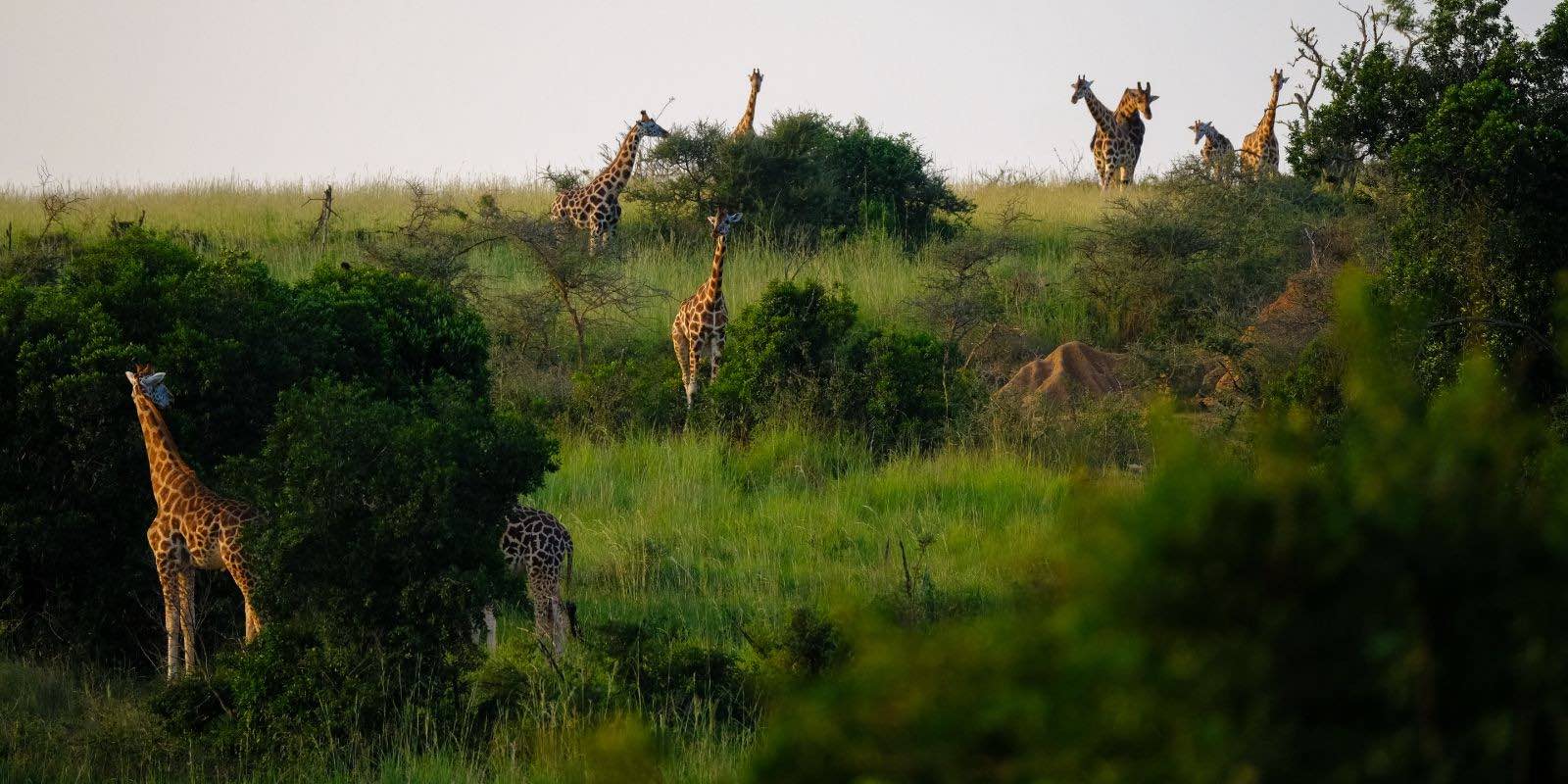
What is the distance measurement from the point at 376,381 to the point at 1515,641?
8.63 m

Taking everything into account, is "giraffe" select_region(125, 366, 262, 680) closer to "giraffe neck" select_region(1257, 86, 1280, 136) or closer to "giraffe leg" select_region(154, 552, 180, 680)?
Result: "giraffe leg" select_region(154, 552, 180, 680)

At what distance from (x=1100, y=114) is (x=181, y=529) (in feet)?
69.9

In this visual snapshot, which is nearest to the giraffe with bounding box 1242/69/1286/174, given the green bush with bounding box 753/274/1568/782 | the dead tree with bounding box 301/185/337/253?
the dead tree with bounding box 301/185/337/253

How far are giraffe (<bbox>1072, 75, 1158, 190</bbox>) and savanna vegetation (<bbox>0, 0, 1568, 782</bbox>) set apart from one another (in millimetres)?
3314

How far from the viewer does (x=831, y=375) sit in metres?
14.2

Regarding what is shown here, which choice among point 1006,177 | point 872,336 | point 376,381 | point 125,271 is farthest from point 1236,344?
point 1006,177

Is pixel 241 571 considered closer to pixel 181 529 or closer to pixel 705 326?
pixel 181 529

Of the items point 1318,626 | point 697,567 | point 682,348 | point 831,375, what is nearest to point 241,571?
point 697,567

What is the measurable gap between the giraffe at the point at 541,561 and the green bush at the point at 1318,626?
256 inches

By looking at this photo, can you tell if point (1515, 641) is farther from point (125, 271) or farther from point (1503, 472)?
point (125, 271)

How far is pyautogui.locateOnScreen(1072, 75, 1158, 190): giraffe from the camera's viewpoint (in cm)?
2644

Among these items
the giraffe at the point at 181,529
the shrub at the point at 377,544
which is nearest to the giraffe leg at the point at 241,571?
the giraffe at the point at 181,529

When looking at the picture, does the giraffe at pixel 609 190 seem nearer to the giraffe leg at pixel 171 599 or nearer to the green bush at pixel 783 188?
the green bush at pixel 783 188

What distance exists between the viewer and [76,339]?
29.2 feet
